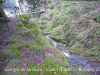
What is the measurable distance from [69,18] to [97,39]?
8722mm

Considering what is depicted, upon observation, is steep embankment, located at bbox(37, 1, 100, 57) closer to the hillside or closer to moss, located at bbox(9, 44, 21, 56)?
the hillside

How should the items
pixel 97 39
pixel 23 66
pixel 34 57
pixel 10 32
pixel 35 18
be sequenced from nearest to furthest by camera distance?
pixel 23 66 < pixel 34 57 < pixel 10 32 < pixel 97 39 < pixel 35 18

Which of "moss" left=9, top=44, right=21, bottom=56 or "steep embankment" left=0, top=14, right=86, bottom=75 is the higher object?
"moss" left=9, top=44, right=21, bottom=56

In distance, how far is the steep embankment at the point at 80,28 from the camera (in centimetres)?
1841

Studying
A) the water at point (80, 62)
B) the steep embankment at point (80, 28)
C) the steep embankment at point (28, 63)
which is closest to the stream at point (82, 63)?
the water at point (80, 62)

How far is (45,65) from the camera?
382 inches

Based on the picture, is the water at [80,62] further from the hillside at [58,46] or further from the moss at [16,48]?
the moss at [16,48]

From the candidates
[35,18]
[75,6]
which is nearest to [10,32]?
[75,6]

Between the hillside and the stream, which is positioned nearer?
the hillside

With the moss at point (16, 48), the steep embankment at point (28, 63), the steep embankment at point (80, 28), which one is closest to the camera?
the steep embankment at point (28, 63)

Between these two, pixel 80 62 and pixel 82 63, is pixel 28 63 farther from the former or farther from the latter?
pixel 80 62

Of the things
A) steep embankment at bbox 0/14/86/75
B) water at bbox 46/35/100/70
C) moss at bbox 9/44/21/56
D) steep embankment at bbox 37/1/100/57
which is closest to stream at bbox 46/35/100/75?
water at bbox 46/35/100/70

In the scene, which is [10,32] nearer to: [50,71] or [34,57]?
[34,57]

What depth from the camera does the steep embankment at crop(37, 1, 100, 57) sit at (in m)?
18.4
